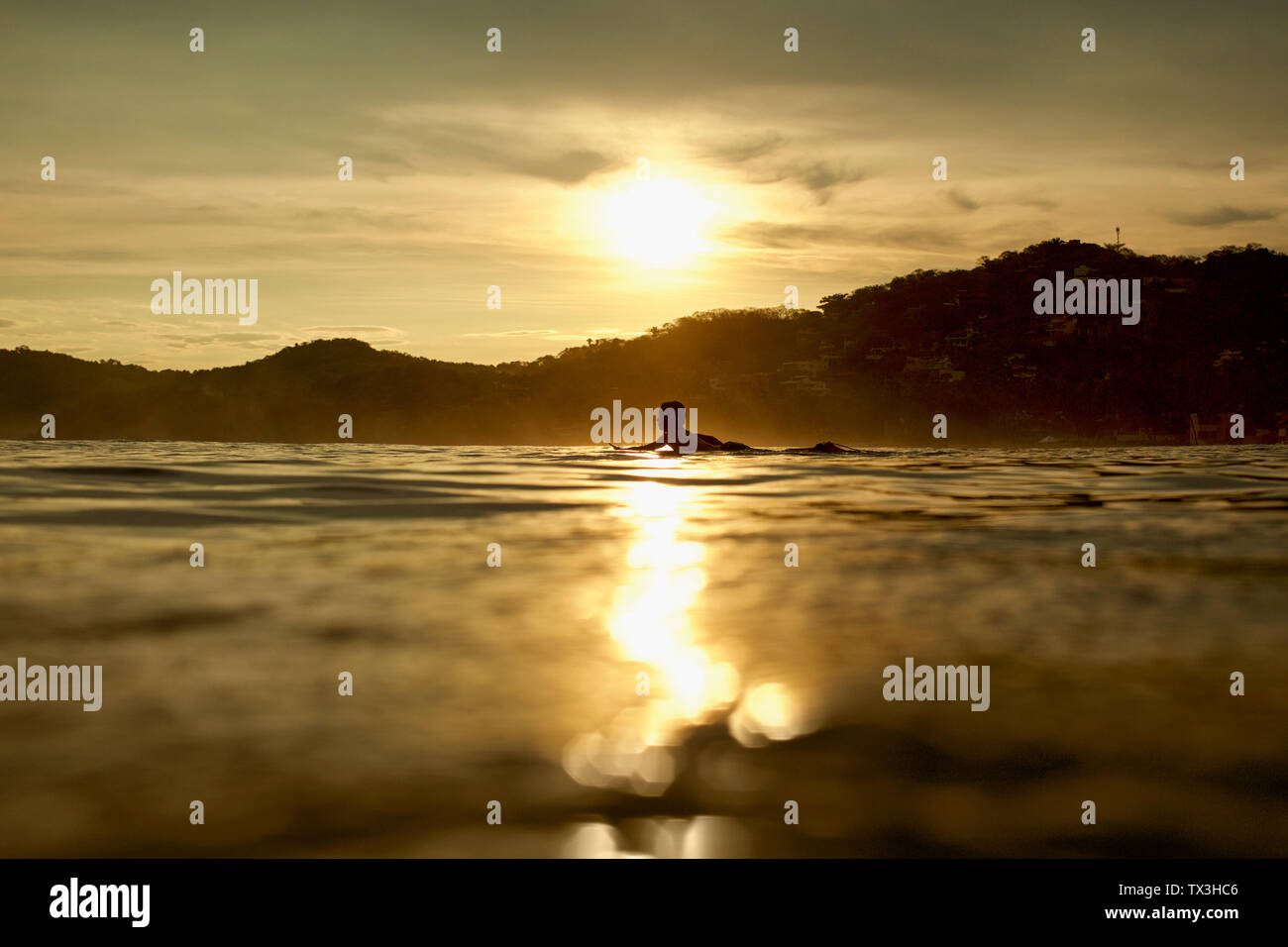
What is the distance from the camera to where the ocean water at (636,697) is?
465cm

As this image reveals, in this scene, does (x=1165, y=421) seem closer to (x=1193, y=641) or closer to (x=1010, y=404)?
(x=1010, y=404)

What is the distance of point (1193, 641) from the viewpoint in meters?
8.47

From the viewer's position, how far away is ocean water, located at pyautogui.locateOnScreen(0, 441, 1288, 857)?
465 cm

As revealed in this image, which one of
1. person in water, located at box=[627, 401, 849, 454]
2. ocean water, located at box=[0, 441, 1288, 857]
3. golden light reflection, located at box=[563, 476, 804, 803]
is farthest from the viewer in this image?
person in water, located at box=[627, 401, 849, 454]

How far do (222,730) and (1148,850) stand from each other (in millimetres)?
5038

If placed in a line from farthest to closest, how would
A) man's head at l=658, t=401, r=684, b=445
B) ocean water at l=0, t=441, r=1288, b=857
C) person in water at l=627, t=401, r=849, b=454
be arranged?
man's head at l=658, t=401, r=684, b=445
person in water at l=627, t=401, r=849, b=454
ocean water at l=0, t=441, r=1288, b=857

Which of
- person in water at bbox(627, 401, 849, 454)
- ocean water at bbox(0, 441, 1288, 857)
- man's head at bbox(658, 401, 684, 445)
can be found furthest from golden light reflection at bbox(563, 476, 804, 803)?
man's head at bbox(658, 401, 684, 445)

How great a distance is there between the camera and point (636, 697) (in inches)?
266

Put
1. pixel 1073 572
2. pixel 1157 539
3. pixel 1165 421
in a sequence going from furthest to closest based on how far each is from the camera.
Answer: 1. pixel 1165 421
2. pixel 1157 539
3. pixel 1073 572

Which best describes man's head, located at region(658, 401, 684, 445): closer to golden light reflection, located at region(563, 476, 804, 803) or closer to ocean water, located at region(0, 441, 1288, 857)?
ocean water, located at region(0, 441, 1288, 857)

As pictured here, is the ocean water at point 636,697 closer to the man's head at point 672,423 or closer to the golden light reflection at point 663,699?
the golden light reflection at point 663,699

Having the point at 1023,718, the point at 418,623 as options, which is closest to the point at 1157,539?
the point at 1023,718

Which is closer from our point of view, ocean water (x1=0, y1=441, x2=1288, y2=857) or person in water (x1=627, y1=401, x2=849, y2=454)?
ocean water (x1=0, y1=441, x2=1288, y2=857)

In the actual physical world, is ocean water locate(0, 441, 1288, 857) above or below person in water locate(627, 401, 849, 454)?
below
